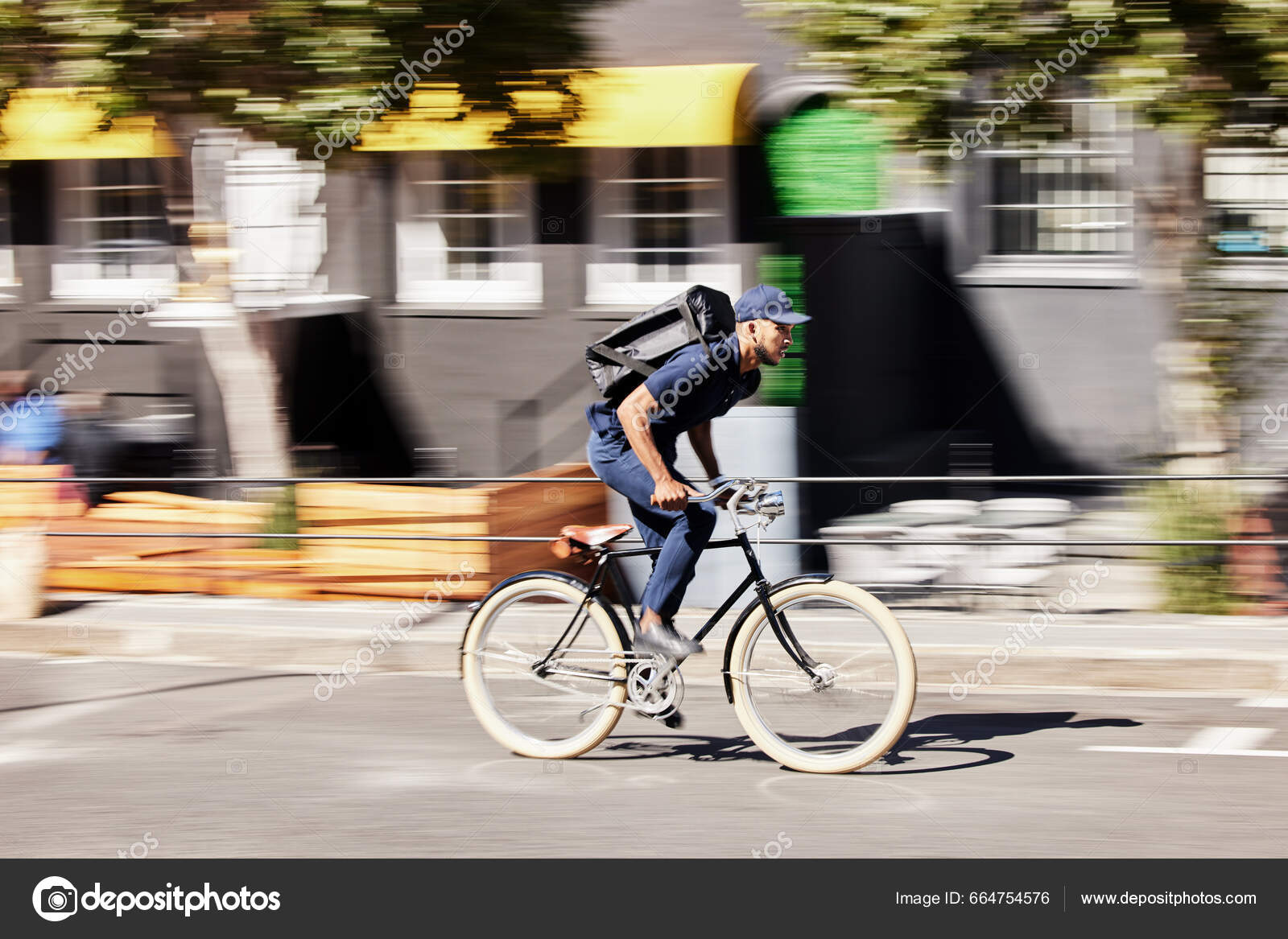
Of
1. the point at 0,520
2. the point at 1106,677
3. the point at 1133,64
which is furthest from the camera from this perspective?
the point at 0,520

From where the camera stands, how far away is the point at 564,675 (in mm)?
5688

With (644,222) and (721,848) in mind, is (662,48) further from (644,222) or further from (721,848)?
(721,848)

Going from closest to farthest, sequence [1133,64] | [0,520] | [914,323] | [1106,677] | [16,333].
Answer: [1106,677] → [1133,64] → [0,520] → [914,323] → [16,333]

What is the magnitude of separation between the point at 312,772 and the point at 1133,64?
564 centimetres

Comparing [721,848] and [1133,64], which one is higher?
[1133,64]

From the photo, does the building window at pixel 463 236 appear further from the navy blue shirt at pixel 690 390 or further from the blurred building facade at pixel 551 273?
the navy blue shirt at pixel 690 390

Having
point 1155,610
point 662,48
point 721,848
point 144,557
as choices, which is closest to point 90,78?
point 144,557

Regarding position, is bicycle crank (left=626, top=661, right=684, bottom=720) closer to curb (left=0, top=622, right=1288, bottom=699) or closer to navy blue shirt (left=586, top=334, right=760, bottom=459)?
curb (left=0, top=622, right=1288, bottom=699)

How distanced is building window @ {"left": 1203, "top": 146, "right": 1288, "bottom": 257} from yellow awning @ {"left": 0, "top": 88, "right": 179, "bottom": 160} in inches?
274

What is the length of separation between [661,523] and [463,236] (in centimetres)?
855

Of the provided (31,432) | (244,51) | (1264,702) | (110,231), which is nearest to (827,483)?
(1264,702)

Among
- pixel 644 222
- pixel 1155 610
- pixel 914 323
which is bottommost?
pixel 1155 610

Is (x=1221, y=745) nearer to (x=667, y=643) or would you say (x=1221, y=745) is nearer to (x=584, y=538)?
(x=667, y=643)

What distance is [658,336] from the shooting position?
5.38m
